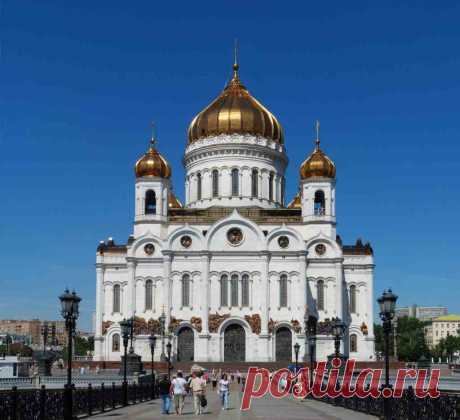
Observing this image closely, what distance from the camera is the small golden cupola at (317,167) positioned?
Result: 6353cm

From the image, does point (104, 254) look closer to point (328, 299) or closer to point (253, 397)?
point (328, 299)

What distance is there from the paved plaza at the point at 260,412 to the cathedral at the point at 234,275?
3015 centimetres

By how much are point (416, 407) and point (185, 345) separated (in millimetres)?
43351

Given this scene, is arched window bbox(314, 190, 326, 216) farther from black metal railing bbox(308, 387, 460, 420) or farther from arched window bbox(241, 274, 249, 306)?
black metal railing bbox(308, 387, 460, 420)

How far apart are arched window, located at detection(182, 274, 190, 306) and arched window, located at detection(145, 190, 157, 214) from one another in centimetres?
611

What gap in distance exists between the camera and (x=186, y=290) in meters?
61.9

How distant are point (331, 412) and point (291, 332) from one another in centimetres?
3559

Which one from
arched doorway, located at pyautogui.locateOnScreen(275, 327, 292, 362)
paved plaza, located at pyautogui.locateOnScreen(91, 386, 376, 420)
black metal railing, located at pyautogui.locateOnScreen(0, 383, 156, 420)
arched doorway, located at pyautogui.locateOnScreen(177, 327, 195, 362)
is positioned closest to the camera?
black metal railing, located at pyautogui.locateOnScreen(0, 383, 156, 420)

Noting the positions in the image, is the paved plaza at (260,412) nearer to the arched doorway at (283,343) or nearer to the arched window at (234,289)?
the arched doorway at (283,343)

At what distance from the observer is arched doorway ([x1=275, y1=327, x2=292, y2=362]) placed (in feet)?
198

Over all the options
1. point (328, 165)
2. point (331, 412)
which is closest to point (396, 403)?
point (331, 412)

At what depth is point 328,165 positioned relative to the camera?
63.8 meters

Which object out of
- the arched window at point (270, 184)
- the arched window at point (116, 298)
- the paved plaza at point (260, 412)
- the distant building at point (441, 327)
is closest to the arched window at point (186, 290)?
the arched window at point (116, 298)

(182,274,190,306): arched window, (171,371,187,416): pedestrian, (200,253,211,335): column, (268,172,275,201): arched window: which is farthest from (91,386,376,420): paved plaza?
(268,172,275,201): arched window
